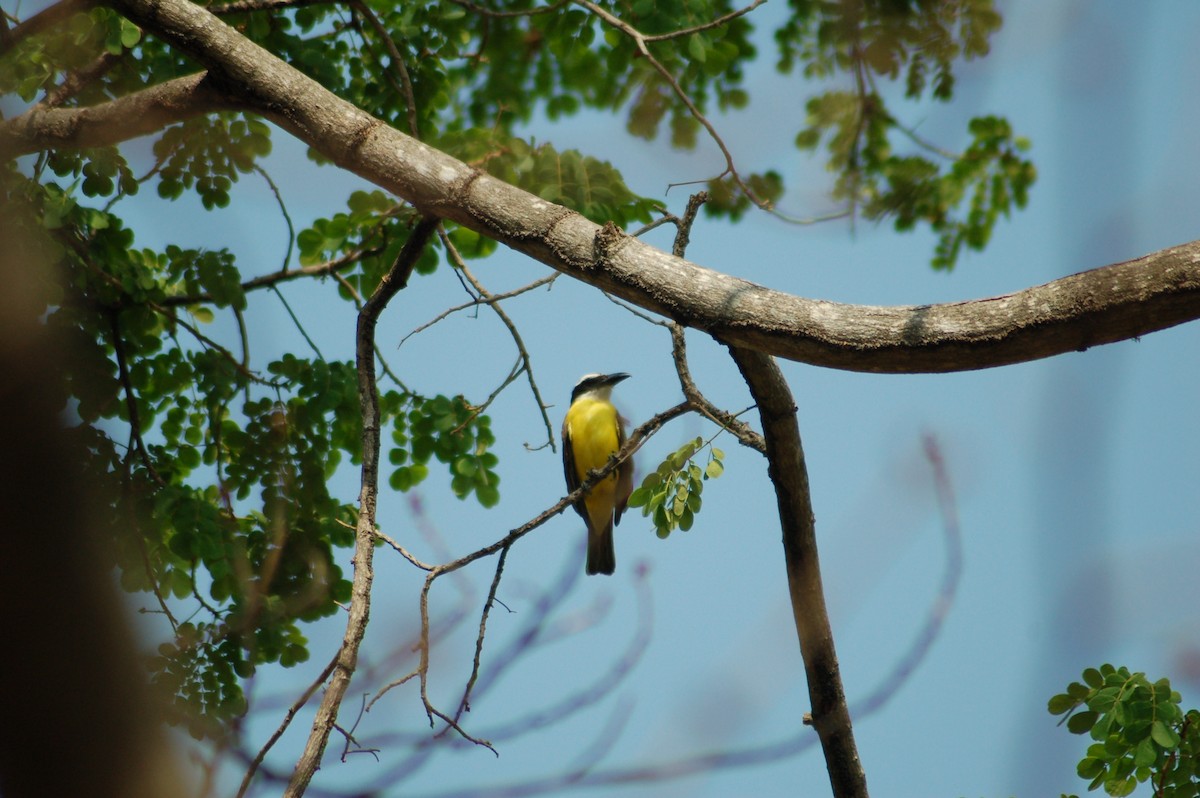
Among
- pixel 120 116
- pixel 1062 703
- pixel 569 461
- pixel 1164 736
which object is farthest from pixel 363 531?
pixel 569 461

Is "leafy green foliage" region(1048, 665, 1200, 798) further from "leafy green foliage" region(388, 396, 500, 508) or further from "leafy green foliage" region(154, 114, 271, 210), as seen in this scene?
"leafy green foliage" region(154, 114, 271, 210)

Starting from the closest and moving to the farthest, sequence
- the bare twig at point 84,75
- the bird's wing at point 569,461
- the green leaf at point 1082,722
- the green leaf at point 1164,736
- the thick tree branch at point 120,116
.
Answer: the green leaf at point 1164,736 < the green leaf at point 1082,722 < the thick tree branch at point 120,116 < the bare twig at point 84,75 < the bird's wing at point 569,461

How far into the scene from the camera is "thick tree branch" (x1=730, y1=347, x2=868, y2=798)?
10.1ft

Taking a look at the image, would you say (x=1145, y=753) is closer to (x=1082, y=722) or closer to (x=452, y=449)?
(x=1082, y=722)

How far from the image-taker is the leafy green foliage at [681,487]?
3701mm

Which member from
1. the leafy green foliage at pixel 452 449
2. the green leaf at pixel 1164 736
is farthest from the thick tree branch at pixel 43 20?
the green leaf at pixel 1164 736

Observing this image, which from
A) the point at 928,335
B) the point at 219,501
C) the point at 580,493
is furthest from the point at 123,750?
the point at 219,501

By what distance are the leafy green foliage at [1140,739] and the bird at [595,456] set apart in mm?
4591

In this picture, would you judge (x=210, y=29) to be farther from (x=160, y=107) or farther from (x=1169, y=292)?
(x=1169, y=292)

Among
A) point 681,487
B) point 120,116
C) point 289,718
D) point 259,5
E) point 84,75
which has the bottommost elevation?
point 289,718

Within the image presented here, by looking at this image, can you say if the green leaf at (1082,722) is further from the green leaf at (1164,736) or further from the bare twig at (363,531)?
the bare twig at (363,531)

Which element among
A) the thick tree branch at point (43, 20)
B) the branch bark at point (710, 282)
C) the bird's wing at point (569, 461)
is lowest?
the branch bark at point (710, 282)

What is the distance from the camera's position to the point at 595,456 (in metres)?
7.84

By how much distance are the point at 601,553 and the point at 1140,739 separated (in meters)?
5.23
